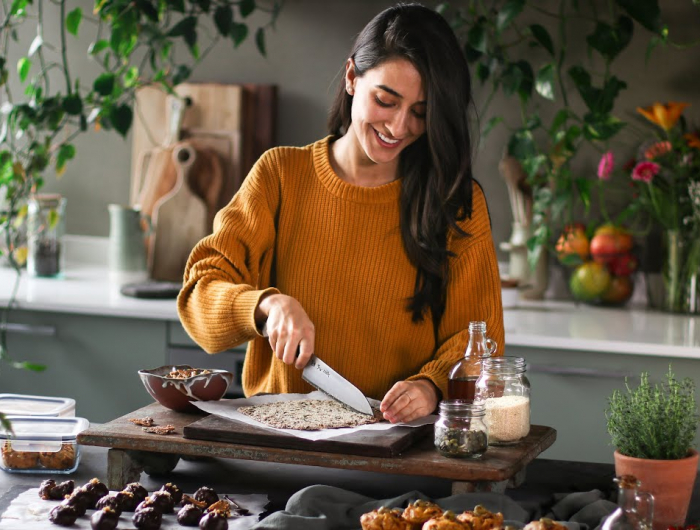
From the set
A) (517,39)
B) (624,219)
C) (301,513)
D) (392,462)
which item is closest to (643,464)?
(392,462)

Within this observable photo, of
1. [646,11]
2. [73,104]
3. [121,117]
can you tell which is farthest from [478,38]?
[73,104]

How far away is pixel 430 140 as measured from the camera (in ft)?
5.81

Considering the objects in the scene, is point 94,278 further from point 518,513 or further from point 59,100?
point 518,513

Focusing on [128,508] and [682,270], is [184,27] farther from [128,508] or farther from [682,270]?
[128,508]

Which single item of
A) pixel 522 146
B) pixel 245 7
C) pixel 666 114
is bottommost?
pixel 522 146

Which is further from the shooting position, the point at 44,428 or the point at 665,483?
the point at 44,428

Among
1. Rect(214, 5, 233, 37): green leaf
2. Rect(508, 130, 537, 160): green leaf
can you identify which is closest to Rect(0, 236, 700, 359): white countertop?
Rect(508, 130, 537, 160): green leaf

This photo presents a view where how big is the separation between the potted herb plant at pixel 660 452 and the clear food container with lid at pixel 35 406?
0.95 meters

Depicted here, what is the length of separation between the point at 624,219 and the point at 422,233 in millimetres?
1448

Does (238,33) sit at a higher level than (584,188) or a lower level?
higher

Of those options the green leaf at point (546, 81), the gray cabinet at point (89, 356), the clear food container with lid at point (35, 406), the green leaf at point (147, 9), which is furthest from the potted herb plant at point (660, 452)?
the green leaf at point (147, 9)

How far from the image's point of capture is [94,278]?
3.49 meters

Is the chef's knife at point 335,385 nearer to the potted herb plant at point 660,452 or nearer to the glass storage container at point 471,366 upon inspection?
the glass storage container at point 471,366

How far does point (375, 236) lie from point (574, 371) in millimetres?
903
